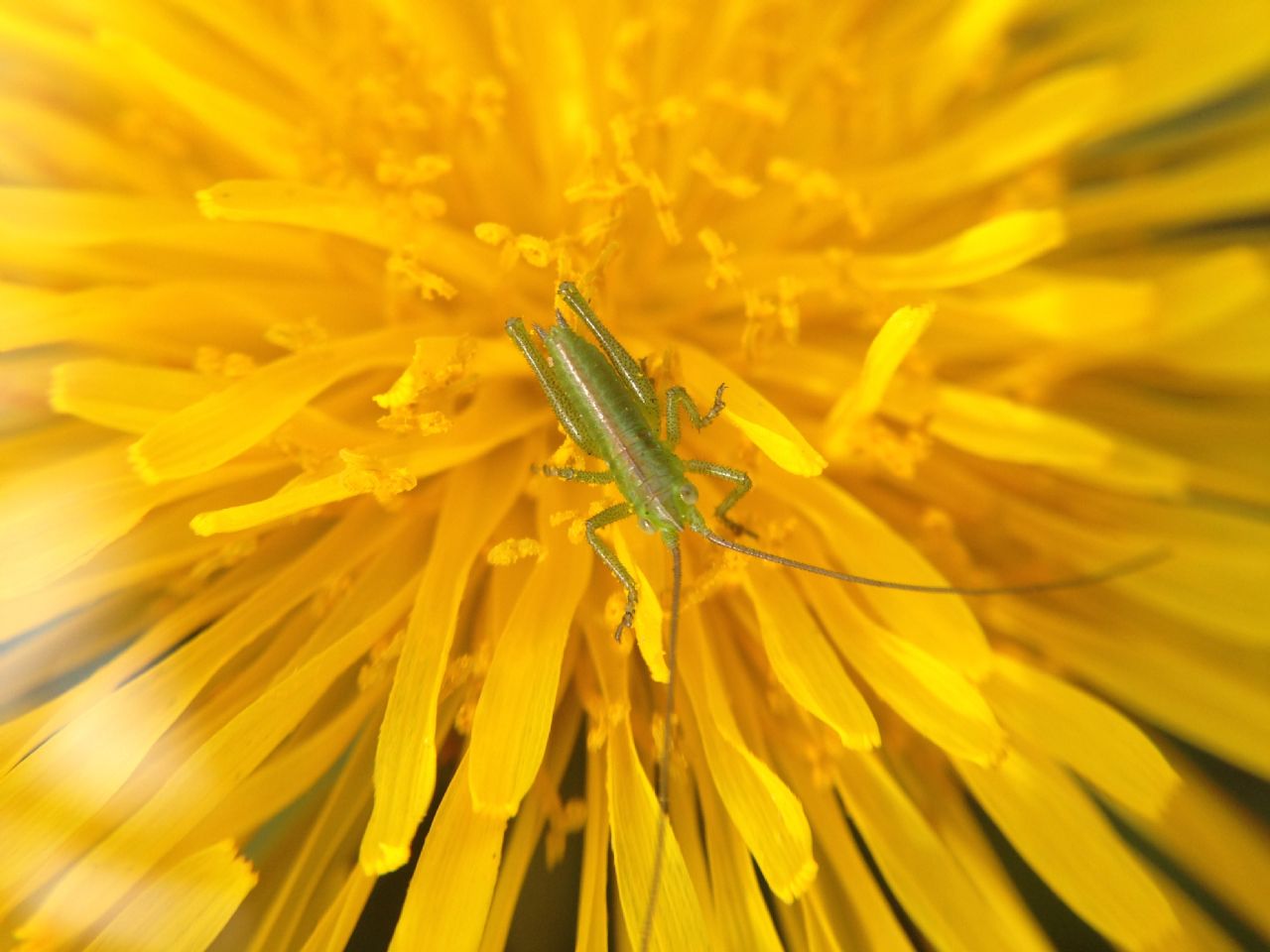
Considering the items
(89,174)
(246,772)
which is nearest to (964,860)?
(246,772)

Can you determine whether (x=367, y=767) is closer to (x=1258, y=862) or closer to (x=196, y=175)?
(x=196, y=175)

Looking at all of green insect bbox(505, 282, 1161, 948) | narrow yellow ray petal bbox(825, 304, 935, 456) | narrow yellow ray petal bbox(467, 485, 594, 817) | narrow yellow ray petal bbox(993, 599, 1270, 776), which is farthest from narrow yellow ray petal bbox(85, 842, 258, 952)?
narrow yellow ray petal bbox(993, 599, 1270, 776)

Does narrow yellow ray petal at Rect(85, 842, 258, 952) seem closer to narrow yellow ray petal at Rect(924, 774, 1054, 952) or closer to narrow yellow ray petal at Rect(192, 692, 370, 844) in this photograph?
narrow yellow ray petal at Rect(192, 692, 370, 844)

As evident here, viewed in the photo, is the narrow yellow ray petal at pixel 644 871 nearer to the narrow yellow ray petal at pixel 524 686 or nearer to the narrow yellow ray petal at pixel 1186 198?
the narrow yellow ray petal at pixel 524 686

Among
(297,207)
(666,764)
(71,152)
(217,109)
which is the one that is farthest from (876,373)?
(71,152)

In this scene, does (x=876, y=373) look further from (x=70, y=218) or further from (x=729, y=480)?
(x=70, y=218)

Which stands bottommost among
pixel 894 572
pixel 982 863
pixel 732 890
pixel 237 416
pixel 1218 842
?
pixel 1218 842

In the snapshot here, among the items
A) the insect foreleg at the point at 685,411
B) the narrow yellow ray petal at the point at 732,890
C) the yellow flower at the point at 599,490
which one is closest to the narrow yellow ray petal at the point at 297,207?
the yellow flower at the point at 599,490
